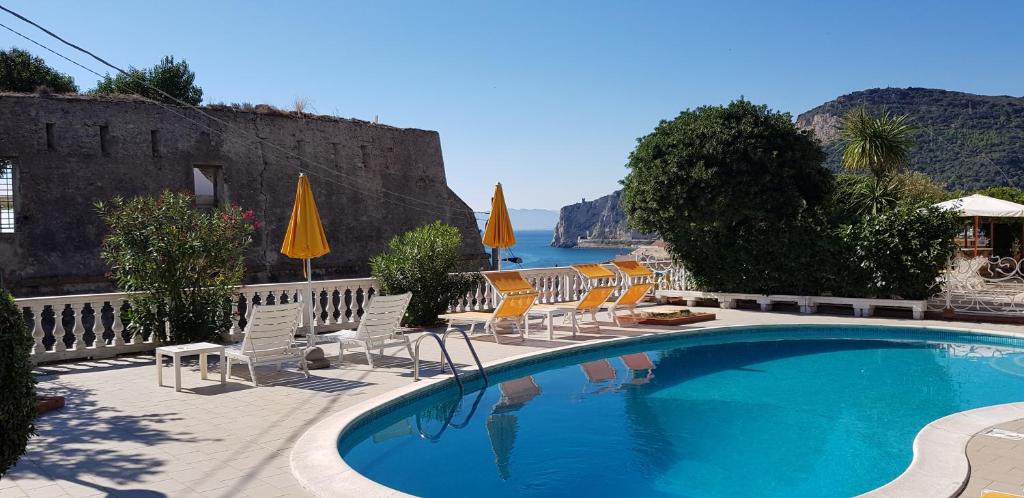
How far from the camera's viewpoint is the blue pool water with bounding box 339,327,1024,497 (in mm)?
5316

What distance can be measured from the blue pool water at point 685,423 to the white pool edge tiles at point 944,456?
1.27 feet

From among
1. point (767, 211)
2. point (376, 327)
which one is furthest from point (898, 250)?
point (376, 327)

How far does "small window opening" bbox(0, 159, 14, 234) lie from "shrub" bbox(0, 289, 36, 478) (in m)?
21.3

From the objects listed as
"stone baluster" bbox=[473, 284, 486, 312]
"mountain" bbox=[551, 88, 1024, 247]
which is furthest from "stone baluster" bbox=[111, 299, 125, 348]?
"mountain" bbox=[551, 88, 1024, 247]

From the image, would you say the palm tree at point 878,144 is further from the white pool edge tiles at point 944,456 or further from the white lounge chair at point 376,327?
the white lounge chair at point 376,327

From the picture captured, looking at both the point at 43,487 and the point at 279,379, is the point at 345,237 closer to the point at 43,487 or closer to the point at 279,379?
the point at 279,379

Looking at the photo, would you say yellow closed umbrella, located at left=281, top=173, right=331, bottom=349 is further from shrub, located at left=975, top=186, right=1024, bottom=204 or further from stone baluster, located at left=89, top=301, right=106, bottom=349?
shrub, located at left=975, top=186, right=1024, bottom=204

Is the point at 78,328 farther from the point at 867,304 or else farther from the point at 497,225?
the point at 867,304

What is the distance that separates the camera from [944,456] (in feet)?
15.9

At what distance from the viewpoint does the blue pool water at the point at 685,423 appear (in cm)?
532

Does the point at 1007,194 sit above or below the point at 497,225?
above

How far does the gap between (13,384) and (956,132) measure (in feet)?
166

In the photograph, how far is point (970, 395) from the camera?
7.76m

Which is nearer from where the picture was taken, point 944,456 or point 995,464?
point 995,464
